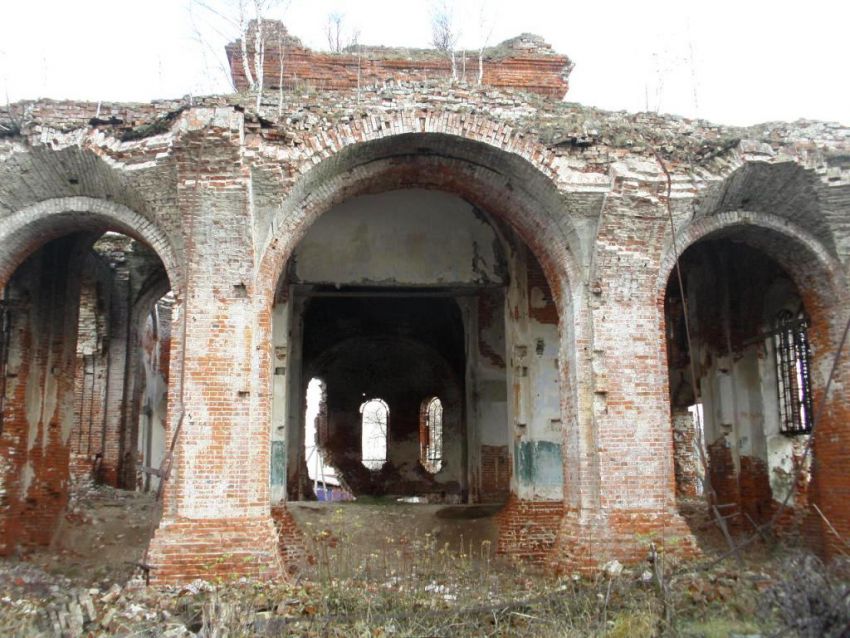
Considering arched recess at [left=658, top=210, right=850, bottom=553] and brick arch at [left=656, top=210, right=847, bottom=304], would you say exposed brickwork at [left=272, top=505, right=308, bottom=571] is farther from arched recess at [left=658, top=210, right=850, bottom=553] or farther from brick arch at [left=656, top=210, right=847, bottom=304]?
brick arch at [left=656, top=210, right=847, bottom=304]

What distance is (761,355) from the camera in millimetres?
13125

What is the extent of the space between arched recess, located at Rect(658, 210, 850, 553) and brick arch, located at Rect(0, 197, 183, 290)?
19.9 ft

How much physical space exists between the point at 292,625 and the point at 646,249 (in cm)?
587

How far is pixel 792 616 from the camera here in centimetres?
630

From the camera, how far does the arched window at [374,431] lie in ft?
74.4

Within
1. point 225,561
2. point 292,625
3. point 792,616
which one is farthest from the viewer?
point 225,561

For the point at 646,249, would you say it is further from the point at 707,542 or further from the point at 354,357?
the point at 354,357

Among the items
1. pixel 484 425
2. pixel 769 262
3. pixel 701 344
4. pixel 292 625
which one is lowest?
pixel 292 625

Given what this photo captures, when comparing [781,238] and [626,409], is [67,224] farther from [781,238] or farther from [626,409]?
[781,238]

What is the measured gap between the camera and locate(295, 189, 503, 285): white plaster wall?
12984 millimetres

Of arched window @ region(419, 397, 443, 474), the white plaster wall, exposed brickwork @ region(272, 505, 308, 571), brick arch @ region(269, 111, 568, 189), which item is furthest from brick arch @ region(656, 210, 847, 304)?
arched window @ region(419, 397, 443, 474)

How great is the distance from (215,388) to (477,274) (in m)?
5.25

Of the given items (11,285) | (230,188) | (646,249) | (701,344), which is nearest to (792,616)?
(646,249)

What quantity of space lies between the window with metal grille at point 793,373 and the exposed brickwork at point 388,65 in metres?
7.40
